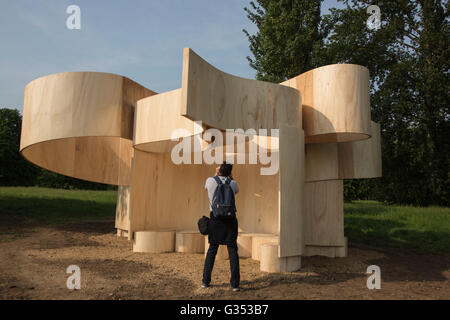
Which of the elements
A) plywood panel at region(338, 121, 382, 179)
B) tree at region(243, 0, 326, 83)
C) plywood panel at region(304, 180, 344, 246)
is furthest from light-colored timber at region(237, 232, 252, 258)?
tree at region(243, 0, 326, 83)

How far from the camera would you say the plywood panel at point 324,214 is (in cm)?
804

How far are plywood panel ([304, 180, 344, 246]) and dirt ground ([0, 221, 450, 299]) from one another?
52 cm

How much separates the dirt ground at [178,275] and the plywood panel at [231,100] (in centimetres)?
251

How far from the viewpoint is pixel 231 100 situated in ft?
19.6

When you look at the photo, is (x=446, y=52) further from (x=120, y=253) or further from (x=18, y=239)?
(x=18, y=239)

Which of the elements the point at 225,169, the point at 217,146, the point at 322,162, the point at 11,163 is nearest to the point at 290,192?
the point at 225,169

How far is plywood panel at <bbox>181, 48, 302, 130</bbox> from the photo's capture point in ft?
16.7

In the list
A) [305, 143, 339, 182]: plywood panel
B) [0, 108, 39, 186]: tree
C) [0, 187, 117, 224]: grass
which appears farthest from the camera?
[0, 108, 39, 186]: tree

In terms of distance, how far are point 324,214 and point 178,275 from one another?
3.95 meters

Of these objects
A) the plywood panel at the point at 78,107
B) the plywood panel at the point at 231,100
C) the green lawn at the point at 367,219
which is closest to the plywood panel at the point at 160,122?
the plywood panel at the point at 78,107

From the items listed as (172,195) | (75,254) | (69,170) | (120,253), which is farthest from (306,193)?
(69,170)

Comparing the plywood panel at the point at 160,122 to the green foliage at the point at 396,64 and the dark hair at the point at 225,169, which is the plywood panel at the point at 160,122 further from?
the green foliage at the point at 396,64

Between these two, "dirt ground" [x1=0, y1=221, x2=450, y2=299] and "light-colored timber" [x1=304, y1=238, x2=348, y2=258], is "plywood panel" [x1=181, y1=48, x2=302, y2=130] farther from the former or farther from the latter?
"light-colored timber" [x1=304, y1=238, x2=348, y2=258]

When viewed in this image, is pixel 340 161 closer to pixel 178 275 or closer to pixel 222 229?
pixel 222 229
